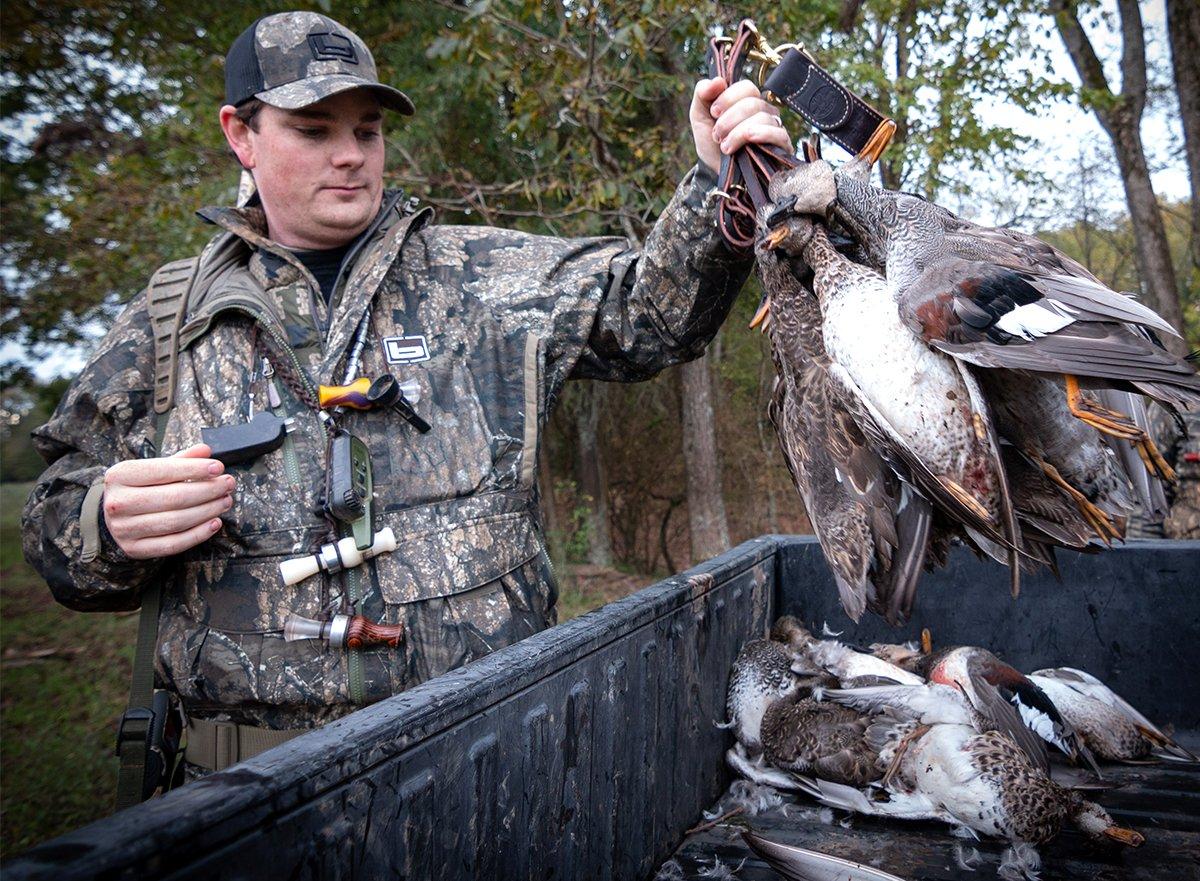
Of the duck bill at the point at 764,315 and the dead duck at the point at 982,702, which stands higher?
the duck bill at the point at 764,315

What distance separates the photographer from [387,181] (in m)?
7.05

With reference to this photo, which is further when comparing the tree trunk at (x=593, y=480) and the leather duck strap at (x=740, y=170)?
the tree trunk at (x=593, y=480)

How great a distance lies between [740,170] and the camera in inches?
89.0

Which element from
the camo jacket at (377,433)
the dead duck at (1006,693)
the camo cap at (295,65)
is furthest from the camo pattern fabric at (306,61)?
the dead duck at (1006,693)

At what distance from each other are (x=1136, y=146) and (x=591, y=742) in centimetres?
1088

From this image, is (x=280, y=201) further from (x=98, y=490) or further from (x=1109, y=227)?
(x=1109, y=227)

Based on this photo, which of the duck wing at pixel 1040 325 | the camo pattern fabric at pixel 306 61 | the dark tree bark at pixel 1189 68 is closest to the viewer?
the duck wing at pixel 1040 325

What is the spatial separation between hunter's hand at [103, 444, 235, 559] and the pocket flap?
0.44 metres

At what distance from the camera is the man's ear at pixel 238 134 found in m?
2.66

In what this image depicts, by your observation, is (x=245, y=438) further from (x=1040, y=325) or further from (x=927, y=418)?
(x=1040, y=325)

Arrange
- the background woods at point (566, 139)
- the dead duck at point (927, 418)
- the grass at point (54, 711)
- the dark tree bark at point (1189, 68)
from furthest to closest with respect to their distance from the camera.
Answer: the dark tree bark at point (1189, 68), the background woods at point (566, 139), the grass at point (54, 711), the dead duck at point (927, 418)

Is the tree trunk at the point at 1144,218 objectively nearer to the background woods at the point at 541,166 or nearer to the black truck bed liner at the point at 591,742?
the background woods at the point at 541,166

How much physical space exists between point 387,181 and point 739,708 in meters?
5.57

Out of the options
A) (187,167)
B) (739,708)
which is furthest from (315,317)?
(187,167)
